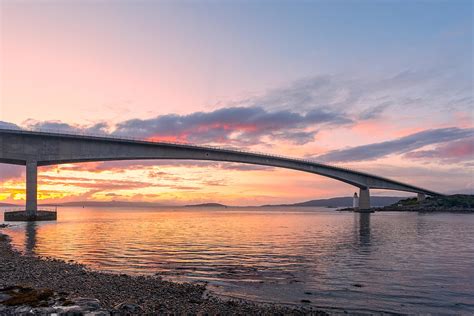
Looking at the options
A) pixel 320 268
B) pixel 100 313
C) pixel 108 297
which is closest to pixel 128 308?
pixel 100 313

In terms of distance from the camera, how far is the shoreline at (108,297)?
13.2 metres

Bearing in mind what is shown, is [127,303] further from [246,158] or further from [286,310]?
[246,158]

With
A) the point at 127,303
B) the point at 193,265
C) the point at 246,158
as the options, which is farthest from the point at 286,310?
the point at 246,158

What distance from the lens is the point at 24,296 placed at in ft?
47.0

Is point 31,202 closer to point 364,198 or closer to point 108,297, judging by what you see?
point 108,297

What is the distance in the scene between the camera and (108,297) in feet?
50.0

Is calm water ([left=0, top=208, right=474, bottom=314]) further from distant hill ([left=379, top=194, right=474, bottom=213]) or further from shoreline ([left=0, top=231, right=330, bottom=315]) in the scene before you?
distant hill ([left=379, top=194, right=474, bottom=213])

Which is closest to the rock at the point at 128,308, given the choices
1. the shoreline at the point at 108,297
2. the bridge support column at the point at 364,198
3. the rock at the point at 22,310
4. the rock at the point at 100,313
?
the shoreline at the point at 108,297

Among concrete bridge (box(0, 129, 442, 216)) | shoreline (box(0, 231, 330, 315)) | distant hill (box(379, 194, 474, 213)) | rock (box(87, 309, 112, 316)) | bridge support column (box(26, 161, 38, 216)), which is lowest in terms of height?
distant hill (box(379, 194, 474, 213))

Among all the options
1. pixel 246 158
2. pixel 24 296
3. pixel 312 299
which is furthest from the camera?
pixel 246 158

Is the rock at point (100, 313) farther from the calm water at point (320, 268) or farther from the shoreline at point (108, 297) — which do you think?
the calm water at point (320, 268)

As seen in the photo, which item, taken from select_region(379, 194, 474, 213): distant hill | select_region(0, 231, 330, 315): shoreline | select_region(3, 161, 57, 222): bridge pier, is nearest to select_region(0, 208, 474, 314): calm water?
select_region(0, 231, 330, 315): shoreline

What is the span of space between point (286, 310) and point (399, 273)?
36.1 feet

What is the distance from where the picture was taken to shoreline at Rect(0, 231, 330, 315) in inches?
518
